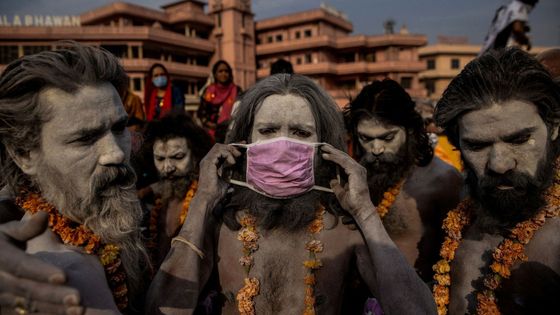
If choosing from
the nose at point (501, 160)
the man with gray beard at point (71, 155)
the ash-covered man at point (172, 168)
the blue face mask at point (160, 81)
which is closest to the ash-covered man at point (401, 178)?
the nose at point (501, 160)

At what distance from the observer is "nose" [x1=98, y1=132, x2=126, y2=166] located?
6.10 ft

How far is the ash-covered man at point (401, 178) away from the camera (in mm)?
4074

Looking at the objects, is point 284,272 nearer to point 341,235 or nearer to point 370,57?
point 341,235

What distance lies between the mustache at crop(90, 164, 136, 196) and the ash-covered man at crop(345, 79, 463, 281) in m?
2.83

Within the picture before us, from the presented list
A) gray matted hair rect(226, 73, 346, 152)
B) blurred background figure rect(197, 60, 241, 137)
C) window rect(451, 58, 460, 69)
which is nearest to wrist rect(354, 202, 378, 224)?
gray matted hair rect(226, 73, 346, 152)

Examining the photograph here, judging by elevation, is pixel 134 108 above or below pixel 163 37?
below

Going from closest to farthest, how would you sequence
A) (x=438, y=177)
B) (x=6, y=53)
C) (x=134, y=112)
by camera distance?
(x=438, y=177) < (x=134, y=112) < (x=6, y=53)

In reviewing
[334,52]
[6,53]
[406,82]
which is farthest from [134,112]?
[334,52]

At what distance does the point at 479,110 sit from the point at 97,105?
226 centimetres

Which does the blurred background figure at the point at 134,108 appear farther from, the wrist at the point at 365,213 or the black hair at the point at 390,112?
the wrist at the point at 365,213

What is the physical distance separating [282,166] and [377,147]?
1.91 m

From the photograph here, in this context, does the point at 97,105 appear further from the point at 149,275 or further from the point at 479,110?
the point at 479,110

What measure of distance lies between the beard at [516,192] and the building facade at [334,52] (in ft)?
119

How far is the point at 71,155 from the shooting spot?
180 cm
